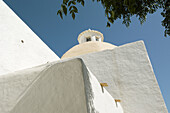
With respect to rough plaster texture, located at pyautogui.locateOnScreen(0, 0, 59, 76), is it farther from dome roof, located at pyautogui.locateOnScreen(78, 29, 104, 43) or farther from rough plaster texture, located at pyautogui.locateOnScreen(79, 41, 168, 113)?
dome roof, located at pyautogui.locateOnScreen(78, 29, 104, 43)

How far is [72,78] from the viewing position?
176cm

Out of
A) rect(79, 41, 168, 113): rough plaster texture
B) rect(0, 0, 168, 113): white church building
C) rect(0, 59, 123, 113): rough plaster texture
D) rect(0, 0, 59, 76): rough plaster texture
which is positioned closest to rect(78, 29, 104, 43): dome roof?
rect(0, 0, 168, 113): white church building

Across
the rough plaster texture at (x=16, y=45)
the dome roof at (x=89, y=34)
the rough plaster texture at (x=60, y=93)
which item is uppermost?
the dome roof at (x=89, y=34)

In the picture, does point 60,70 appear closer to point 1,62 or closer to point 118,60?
point 118,60

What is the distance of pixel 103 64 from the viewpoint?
15.1ft

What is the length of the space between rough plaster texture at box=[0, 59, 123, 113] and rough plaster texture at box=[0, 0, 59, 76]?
9.31 ft

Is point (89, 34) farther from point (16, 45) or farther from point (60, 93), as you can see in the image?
point (60, 93)

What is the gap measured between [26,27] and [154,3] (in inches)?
232

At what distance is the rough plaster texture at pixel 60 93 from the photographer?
1.59 metres

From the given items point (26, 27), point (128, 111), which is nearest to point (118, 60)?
point (128, 111)

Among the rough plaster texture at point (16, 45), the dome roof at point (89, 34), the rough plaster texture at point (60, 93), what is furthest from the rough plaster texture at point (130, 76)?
the dome roof at point (89, 34)

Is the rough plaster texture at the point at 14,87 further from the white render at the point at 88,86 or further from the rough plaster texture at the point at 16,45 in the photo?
the rough plaster texture at the point at 16,45

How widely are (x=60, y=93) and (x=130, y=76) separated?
3.04m

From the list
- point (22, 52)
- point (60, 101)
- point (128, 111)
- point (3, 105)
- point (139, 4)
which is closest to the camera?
point (60, 101)
